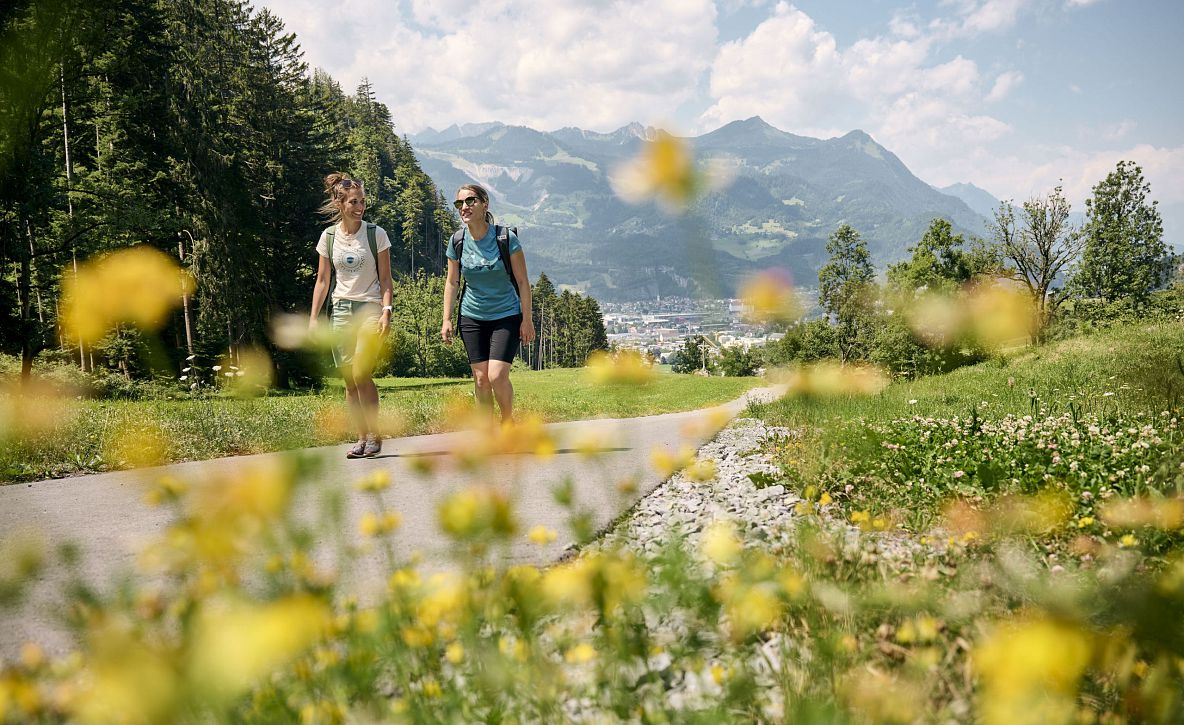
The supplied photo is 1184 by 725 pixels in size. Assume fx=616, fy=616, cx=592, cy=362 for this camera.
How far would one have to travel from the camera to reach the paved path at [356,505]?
7.58ft

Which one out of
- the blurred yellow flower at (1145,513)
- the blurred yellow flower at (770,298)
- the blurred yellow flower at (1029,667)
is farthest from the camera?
the blurred yellow flower at (1145,513)

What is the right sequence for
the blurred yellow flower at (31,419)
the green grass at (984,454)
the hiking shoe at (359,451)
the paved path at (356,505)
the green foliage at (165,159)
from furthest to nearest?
the green foliage at (165,159)
the blurred yellow flower at (31,419)
the hiking shoe at (359,451)
the green grass at (984,454)
the paved path at (356,505)

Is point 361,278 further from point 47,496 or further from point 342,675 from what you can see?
point 342,675

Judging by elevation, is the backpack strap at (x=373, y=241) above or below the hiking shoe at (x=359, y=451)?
above

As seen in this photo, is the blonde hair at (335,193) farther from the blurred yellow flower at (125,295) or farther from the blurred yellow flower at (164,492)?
the blurred yellow flower at (164,492)

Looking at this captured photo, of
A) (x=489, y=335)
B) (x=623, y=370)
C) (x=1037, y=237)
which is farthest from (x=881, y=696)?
(x=1037, y=237)

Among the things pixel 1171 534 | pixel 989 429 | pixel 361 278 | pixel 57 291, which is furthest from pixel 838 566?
pixel 57 291

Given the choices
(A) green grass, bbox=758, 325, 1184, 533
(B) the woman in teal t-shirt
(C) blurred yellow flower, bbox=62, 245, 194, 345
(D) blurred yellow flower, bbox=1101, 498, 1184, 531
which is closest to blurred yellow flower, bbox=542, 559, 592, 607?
(C) blurred yellow flower, bbox=62, 245, 194, 345

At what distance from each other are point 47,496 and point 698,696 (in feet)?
15.6

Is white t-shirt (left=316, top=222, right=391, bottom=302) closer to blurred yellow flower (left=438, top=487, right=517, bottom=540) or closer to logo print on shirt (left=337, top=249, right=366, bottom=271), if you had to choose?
logo print on shirt (left=337, top=249, right=366, bottom=271)

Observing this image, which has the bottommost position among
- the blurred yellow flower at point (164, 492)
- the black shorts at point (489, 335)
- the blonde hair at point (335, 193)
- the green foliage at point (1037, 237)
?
the blurred yellow flower at point (164, 492)

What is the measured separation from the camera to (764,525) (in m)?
3.04

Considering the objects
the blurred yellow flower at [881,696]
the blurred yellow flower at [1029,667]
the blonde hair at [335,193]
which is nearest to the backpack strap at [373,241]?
the blonde hair at [335,193]

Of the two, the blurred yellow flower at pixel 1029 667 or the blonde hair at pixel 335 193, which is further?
the blonde hair at pixel 335 193
